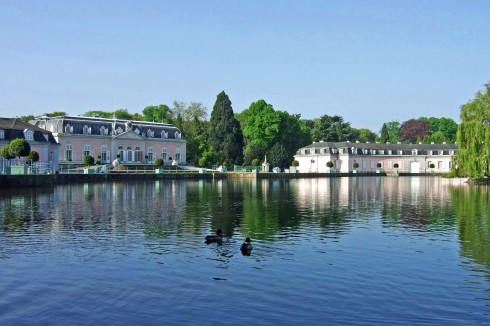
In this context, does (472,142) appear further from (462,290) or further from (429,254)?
(462,290)

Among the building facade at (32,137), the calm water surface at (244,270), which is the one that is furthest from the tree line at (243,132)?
the calm water surface at (244,270)

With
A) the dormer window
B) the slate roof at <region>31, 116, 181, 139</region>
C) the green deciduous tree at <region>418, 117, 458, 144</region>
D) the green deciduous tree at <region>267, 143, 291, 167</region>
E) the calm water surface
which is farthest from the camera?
the green deciduous tree at <region>418, 117, 458, 144</region>

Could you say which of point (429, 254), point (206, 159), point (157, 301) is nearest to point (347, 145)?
point (206, 159)

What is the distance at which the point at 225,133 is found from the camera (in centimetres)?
9931

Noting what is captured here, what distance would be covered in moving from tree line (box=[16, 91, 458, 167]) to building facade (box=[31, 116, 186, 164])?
6244 mm

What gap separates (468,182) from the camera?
63938 mm

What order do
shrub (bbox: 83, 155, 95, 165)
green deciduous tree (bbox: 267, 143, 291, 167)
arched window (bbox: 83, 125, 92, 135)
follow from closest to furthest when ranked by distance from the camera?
1. shrub (bbox: 83, 155, 95, 165)
2. arched window (bbox: 83, 125, 92, 135)
3. green deciduous tree (bbox: 267, 143, 291, 167)

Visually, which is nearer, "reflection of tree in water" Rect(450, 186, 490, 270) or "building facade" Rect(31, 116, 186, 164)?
"reflection of tree in water" Rect(450, 186, 490, 270)

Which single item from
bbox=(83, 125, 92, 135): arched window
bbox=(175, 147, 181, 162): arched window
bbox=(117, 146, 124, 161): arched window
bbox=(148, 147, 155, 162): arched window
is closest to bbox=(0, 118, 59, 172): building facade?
bbox=(83, 125, 92, 135): arched window

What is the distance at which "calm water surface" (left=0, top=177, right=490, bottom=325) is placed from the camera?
1195cm

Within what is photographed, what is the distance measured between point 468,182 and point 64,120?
199 feet

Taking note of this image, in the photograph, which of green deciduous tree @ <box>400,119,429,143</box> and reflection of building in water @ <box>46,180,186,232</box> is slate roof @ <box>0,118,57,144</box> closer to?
reflection of building in water @ <box>46,180,186,232</box>

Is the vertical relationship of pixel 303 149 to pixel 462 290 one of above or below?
above

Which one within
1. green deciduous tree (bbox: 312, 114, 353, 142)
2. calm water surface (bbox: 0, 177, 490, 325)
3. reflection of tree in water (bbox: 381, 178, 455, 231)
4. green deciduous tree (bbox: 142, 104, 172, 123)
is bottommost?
calm water surface (bbox: 0, 177, 490, 325)
